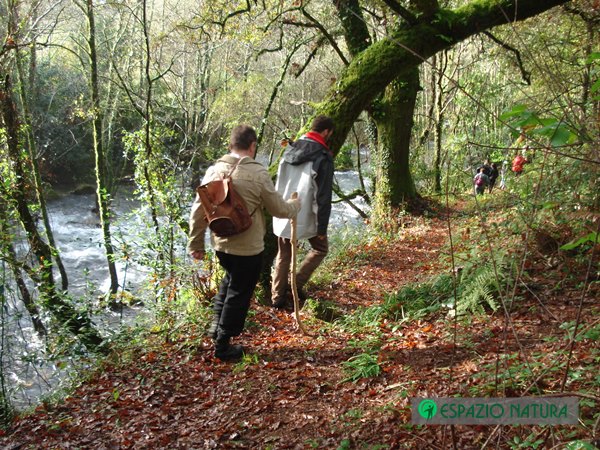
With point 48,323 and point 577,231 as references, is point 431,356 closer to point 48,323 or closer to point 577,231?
point 577,231

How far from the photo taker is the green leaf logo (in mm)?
2412

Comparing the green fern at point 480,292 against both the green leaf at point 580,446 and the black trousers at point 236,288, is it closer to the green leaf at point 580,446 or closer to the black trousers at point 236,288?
the black trousers at point 236,288

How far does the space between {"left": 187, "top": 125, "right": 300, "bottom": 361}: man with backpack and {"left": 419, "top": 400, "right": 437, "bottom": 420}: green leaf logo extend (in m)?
2.21

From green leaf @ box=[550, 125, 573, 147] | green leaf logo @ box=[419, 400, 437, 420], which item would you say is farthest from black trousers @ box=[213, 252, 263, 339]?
green leaf @ box=[550, 125, 573, 147]

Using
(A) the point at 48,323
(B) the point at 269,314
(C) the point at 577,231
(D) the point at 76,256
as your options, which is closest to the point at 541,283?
(C) the point at 577,231

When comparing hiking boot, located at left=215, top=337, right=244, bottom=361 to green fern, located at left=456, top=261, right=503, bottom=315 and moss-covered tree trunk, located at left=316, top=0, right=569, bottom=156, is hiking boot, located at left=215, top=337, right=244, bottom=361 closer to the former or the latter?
green fern, located at left=456, top=261, right=503, bottom=315

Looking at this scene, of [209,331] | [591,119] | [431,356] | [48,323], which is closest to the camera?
[591,119]

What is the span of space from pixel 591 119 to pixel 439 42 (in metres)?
3.59

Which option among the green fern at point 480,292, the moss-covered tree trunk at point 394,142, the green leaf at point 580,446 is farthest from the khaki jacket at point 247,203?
the moss-covered tree trunk at point 394,142

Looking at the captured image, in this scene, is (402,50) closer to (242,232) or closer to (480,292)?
(480,292)

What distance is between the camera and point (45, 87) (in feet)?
75.5

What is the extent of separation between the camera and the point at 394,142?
10297 millimetres

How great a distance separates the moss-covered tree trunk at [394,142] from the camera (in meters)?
10.2

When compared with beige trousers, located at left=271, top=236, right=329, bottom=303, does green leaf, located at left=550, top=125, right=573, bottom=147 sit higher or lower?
higher
